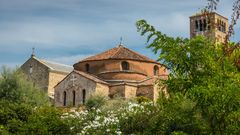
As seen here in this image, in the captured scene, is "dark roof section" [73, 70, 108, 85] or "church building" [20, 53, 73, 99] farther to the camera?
"church building" [20, 53, 73, 99]

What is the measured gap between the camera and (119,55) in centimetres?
4453

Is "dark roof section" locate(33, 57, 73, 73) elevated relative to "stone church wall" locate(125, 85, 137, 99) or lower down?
elevated

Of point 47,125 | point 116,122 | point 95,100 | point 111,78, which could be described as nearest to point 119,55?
point 111,78

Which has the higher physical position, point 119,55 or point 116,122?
point 119,55

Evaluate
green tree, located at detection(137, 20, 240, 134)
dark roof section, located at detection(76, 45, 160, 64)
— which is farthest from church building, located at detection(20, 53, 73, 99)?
green tree, located at detection(137, 20, 240, 134)

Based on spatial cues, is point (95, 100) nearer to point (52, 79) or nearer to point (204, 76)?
point (52, 79)

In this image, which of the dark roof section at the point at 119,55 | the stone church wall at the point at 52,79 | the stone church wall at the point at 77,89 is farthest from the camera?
the stone church wall at the point at 52,79

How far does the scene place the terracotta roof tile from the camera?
44.2 m

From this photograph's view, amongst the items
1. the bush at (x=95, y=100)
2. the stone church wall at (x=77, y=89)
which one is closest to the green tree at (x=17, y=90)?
the bush at (x=95, y=100)

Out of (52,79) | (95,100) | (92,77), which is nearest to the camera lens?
(95,100)

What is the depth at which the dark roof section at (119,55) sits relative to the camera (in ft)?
145

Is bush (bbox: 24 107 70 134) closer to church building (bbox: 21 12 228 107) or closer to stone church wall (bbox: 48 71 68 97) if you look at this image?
church building (bbox: 21 12 228 107)

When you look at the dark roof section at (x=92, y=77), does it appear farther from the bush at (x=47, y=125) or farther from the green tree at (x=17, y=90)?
the bush at (x=47, y=125)

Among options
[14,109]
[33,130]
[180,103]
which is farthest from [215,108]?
[14,109]
